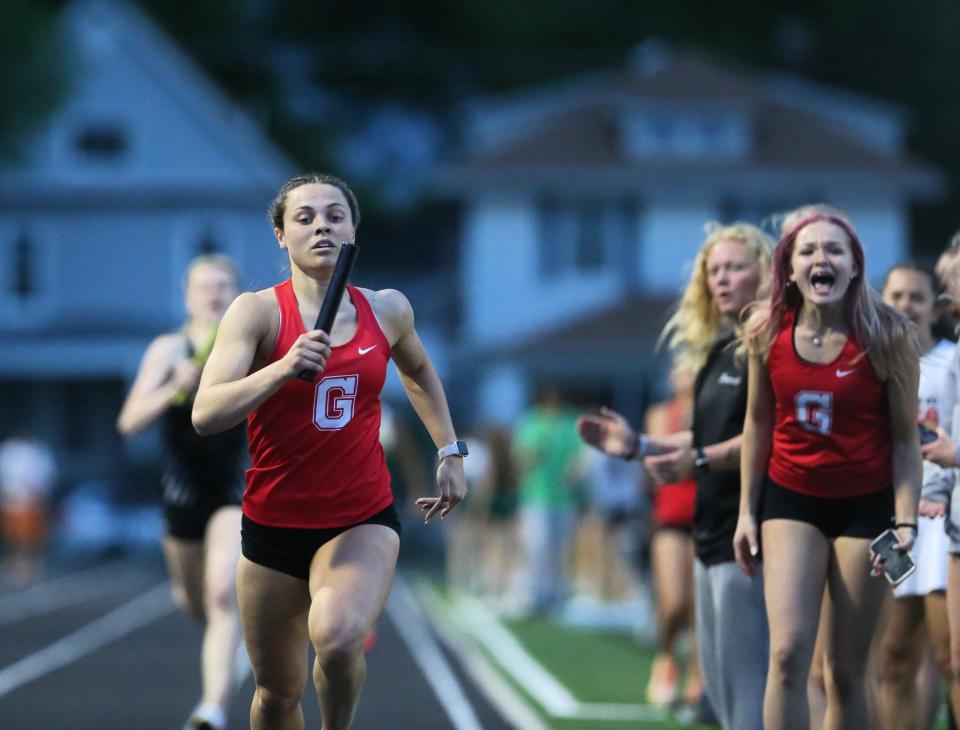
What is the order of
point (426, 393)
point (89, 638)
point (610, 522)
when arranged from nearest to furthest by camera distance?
1. point (426, 393)
2. point (89, 638)
3. point (610, 522)

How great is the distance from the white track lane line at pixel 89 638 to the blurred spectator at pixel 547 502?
411cm

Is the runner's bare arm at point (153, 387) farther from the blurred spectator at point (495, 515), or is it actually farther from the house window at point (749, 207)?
the house window at point (749, 207)

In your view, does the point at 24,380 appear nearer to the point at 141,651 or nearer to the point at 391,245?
the point at 391,245

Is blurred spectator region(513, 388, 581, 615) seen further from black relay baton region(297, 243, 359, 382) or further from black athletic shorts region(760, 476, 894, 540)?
black relay baton region(297, 243, 359, 382)

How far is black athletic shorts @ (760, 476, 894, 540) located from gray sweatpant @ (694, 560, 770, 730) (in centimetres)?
75

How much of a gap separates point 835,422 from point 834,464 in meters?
0.16

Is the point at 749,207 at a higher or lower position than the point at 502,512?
higher

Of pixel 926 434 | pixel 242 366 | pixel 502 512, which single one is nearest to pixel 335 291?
pixel 242 366

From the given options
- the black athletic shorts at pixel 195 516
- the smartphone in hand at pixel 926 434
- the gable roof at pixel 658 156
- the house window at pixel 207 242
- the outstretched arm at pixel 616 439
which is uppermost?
the gable roof at pixel 658 156

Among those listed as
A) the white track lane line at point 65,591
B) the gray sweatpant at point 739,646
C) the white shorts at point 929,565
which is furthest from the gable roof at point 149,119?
→ the gray sweatpant at point 739,646

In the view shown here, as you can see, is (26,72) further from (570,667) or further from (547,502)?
(570,667)

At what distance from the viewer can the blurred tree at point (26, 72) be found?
4000 cm

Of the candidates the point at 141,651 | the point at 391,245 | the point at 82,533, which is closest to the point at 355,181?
the point at 391,245

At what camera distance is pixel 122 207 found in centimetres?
4797
